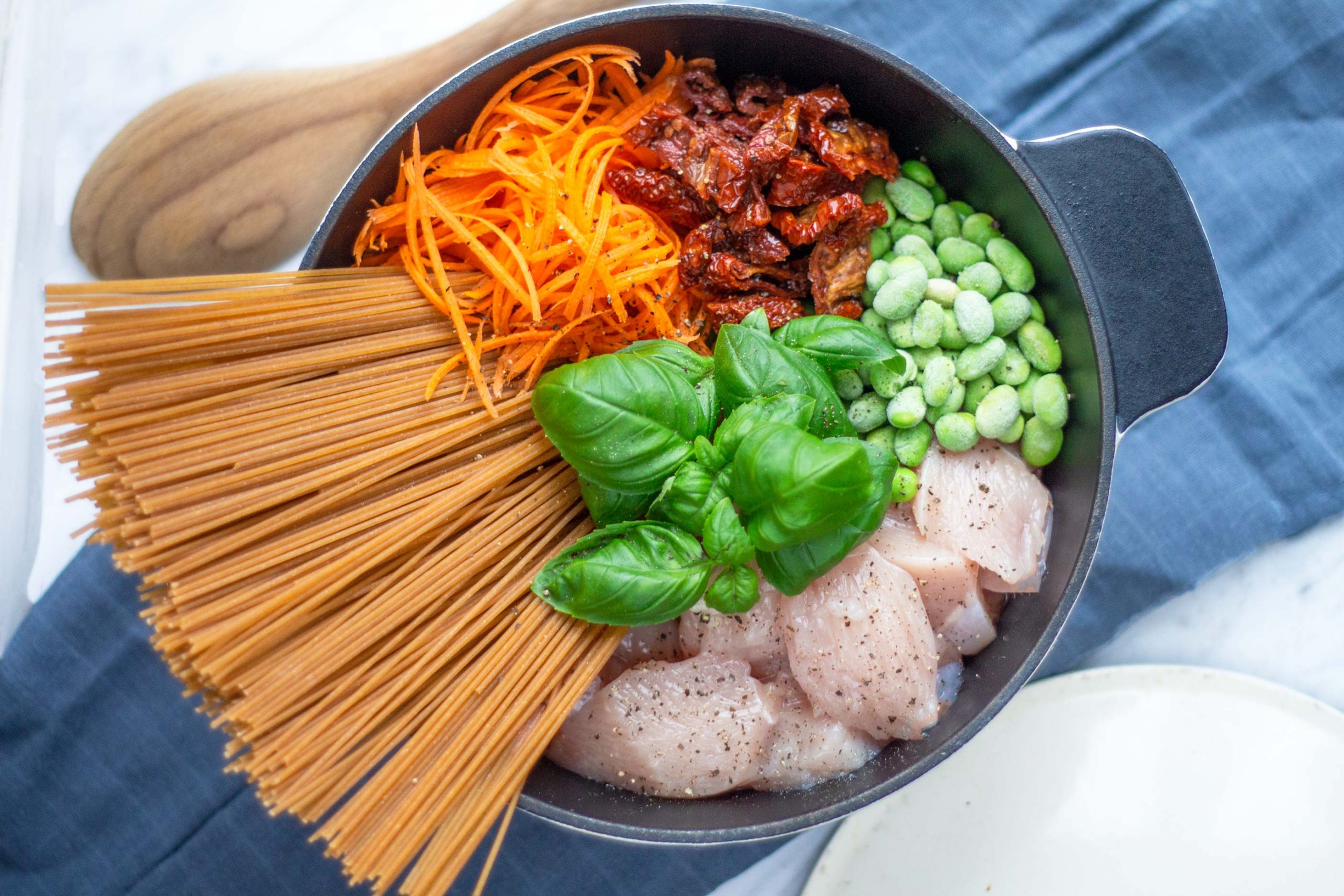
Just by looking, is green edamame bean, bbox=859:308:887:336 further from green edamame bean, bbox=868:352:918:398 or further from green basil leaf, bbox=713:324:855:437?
green basil leaf, bbox=713:324:855:437

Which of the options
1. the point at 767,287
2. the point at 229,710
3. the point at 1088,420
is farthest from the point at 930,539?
the point at 229,710

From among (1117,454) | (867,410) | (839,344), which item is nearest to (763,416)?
(839,344)

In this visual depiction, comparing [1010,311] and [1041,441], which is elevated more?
[1010,311]

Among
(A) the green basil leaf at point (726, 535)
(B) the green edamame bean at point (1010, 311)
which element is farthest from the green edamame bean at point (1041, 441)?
(A) the green basil leaf at point (726, 535)

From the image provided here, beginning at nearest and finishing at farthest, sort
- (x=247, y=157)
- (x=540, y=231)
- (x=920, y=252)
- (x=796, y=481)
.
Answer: (x=796, y=481), (x=540, y=231), (x=920, y=252), (x=247, y=157)

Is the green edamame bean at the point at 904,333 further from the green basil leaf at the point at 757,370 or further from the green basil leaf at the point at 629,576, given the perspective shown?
the green basil leaf at the point at 629,576

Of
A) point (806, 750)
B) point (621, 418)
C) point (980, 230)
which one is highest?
point (621, 418)

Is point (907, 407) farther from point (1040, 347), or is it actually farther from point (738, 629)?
point (738, 629)
